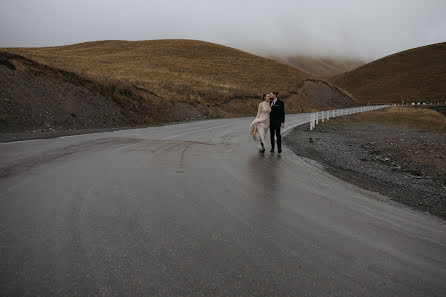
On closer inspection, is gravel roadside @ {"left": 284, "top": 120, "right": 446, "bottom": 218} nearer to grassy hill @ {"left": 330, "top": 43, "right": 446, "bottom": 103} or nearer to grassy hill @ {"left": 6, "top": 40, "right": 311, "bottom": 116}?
grassy hill @ {"left": 6, "top": 40, "right": 311, "bottom": 116}

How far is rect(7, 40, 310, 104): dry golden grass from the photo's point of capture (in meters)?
47.6

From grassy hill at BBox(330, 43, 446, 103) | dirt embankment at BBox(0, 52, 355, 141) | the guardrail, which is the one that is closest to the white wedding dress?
dirt embankment at BBox(0, 52, 355, 141)

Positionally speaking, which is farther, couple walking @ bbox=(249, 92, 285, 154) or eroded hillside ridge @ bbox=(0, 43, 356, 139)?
eroded hillside ridge @ bbox=(0, 43, 356, 139)

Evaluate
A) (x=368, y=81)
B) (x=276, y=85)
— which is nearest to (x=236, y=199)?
(x=276, y=85)

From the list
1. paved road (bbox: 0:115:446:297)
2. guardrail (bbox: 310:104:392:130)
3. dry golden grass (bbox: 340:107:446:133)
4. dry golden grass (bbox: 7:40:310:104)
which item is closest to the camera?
paved road (bbox: 0:115:446:297)

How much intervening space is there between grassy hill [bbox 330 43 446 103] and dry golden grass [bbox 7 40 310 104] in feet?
204

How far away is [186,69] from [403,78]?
364 ft

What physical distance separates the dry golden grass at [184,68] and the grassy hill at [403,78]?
62.1 meters

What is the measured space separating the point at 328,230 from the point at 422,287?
4.33ft

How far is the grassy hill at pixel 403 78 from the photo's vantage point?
122562 millimetres

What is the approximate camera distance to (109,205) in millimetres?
4715

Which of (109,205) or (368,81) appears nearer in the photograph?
(109,205)

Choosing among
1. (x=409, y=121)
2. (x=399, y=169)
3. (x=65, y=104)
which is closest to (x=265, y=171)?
(x=399, y=169)

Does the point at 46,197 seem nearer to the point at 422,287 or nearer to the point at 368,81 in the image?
the point at 422,287
